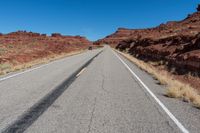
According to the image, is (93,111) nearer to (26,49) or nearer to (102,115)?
(102,115)

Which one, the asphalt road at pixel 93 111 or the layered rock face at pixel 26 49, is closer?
the asphalt road at pixel 93 111

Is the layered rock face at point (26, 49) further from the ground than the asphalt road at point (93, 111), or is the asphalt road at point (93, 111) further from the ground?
the asphalt road at point (93, 111)

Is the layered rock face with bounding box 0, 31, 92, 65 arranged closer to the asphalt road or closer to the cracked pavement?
the asphalt road

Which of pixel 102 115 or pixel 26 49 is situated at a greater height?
pixel 102 115

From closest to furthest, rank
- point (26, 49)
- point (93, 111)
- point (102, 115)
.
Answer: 1. point (102, 115)
2. point (93, 111)
3. point (26, 49)

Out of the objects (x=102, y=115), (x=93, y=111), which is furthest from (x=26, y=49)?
(x=102, y=115)

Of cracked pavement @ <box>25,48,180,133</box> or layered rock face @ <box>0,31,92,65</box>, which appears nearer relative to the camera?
cracked pavement @ <box>25,48,180,133</box>

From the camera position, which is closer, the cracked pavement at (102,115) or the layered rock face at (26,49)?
the cracked pavement at (102,115)

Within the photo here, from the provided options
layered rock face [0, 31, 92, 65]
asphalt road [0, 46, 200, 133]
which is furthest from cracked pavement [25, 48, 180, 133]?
layered rock face [0, 31, 92, 65]

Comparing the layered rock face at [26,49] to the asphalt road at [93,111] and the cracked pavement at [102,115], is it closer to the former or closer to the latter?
the asphalt road at [93,111]

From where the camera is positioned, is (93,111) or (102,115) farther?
(93,111)

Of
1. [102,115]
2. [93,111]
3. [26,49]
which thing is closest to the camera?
[102,115]

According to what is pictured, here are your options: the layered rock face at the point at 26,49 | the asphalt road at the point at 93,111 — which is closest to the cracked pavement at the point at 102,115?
the asphalt road at the point at 93,111

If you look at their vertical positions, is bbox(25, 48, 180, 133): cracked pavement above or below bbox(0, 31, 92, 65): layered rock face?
above
